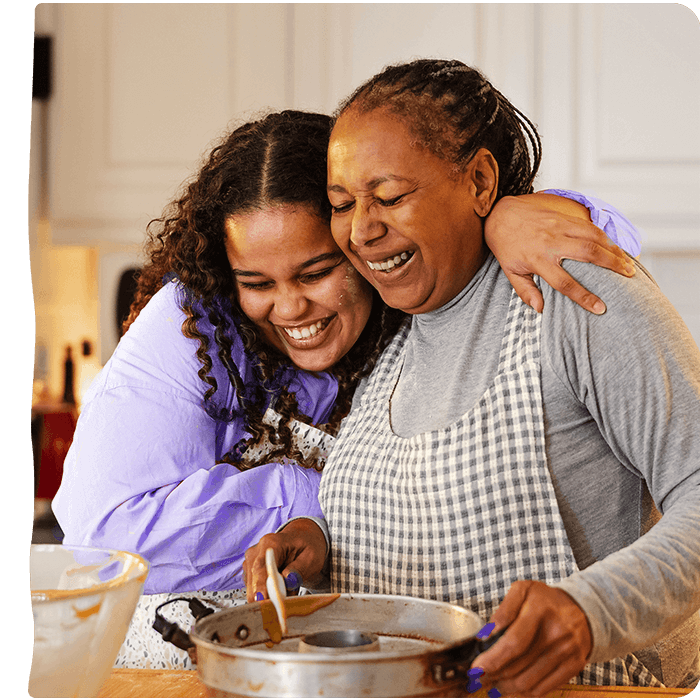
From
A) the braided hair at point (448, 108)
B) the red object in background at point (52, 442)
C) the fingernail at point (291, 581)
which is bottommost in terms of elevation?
the red object in background at point (52, 442)

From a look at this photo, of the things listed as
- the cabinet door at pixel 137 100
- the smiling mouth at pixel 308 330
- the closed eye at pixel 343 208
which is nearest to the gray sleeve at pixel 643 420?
the closed eye at pixel 343 208

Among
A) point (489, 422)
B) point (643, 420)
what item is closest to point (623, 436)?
point (643, 420)

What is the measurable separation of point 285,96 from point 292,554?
190 centimetres

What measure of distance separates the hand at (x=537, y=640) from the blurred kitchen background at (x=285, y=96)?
6.16 ft

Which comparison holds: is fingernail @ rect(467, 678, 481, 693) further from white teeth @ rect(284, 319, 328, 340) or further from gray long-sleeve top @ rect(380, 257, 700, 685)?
white teeth @ rect(284, 319, 328, 340)

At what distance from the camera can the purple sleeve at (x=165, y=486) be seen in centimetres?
100

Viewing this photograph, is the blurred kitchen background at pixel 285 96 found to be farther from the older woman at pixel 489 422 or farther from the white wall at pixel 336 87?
the older woman at pixel 489 422

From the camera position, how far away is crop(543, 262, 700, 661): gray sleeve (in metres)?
0.65

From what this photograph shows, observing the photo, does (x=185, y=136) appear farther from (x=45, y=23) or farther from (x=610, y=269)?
(x=610, y=269)

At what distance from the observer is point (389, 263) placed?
0.95 m

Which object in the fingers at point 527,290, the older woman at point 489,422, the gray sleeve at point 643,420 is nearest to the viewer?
the gray sleeve at point 643,420

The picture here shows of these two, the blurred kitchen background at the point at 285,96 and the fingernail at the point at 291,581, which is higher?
the blurred kitchen background at the point at 285,96

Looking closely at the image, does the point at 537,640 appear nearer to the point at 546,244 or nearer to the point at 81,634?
the point at 81,634

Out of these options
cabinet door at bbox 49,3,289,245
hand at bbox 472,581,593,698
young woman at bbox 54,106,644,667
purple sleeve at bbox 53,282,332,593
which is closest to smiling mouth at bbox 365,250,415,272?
young woman at bbox 54,106,644,667
